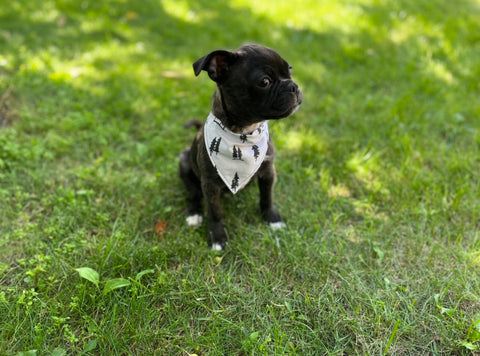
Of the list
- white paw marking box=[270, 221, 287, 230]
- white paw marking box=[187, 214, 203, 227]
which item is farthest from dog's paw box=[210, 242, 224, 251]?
white paw marking box=[270, 221, 287, 230]

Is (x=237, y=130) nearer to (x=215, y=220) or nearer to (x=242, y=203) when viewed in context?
(x=215, y=220)

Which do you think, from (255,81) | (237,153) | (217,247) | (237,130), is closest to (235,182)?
(237,153)

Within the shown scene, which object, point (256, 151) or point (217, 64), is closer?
point (217, 64)

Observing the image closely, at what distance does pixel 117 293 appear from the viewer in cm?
261

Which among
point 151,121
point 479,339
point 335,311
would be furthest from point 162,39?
point 479,339

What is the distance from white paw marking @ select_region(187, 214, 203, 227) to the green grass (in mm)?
108

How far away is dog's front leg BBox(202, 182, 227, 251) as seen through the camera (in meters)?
3.05

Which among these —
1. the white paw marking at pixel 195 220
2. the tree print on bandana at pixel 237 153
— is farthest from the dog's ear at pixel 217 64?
the white paw marking at pixel 195 220

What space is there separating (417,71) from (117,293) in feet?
17.0

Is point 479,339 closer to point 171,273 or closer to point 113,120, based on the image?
point 171,273

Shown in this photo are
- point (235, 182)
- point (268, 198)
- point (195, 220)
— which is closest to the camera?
point (235, 182)

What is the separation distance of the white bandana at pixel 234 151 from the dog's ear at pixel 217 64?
1.26 feet

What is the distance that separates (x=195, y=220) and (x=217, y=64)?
146 centimetres

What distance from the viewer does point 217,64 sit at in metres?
2.57
